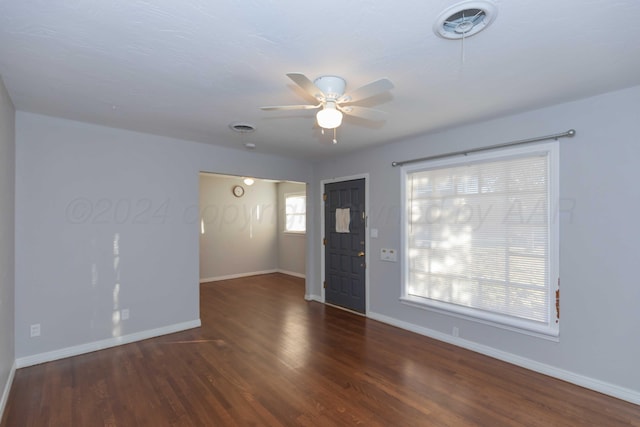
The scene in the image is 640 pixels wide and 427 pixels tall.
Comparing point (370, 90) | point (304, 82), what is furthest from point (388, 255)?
point (304, 82)

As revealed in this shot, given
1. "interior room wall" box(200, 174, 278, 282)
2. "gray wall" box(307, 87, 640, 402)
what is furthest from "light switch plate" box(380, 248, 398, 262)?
"interior room wall" box(200, 174, 278, 282)

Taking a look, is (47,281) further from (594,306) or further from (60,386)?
(594,306)

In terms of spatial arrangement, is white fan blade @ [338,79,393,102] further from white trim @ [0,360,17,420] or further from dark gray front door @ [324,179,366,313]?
white trim @ [0,360,17,420]

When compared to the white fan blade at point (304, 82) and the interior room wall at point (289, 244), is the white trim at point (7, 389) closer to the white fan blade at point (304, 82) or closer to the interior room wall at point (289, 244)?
the white fan blade at point (304, 82)

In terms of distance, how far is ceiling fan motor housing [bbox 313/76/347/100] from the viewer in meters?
2.21

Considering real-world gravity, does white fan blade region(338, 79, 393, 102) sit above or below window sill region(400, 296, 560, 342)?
above

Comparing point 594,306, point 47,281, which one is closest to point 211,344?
point 47,281

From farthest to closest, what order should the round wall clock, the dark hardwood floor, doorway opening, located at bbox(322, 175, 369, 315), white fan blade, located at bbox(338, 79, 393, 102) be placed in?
the round wall clock → doorway opening, located at bbox(322, 175, 369, 315) → the dark hardwood floor → white fan blade, located at bbox(338, 79, 393, 102)

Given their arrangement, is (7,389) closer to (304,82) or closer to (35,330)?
(35,330)

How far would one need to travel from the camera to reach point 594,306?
271cm

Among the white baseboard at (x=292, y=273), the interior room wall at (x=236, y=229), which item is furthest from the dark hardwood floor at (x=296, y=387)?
the white baseboard at (x=292, y=273)

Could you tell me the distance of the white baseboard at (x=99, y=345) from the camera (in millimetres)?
3113

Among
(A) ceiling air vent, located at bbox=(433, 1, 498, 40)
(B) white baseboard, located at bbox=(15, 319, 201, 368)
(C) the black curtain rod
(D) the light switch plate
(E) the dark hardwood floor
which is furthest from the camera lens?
(D) the light switch plate

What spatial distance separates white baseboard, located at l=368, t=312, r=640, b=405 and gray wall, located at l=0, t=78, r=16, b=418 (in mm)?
4034
